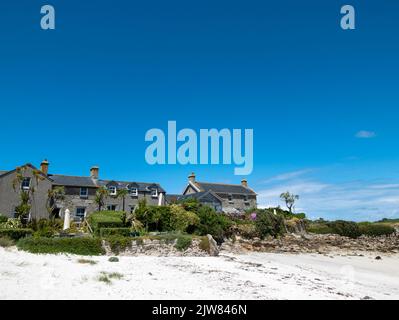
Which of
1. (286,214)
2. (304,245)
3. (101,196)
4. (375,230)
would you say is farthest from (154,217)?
(375,230)

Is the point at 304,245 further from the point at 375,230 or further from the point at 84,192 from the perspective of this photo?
the point at 84,192

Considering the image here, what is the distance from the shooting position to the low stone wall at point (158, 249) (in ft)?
70.7

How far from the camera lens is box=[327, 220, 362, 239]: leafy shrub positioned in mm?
48781

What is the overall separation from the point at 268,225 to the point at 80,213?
74.8 ft

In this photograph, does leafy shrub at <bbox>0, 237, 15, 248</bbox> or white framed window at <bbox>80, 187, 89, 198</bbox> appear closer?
leafy shrub at <bbox>0, 237, 15, 248</bbox>

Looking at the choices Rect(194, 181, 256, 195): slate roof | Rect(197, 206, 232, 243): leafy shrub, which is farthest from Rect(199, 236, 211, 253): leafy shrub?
Rect(194, 181, 256, 195): slate roof

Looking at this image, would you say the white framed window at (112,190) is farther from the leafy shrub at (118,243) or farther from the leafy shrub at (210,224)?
the leafy shrub at (118,243)

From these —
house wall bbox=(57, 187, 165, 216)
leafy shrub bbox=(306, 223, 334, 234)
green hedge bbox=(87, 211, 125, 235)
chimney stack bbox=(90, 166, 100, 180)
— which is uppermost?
chimney stack bbox=(90, 166, 100, 180)

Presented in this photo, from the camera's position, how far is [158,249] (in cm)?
2244

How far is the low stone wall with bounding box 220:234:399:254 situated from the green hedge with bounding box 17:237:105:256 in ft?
43.7

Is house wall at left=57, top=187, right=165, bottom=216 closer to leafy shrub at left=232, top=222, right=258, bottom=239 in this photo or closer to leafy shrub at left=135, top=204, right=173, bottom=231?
leafy shrub at left=135, top=204, right=173, bottom=231

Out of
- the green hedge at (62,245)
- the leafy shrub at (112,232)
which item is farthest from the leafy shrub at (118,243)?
the leafy shrub at (112,232)

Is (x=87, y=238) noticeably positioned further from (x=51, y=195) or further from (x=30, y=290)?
(x=51, y=195)
